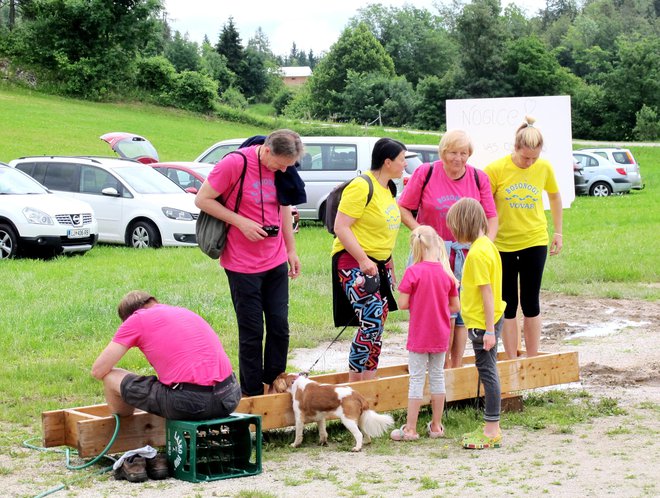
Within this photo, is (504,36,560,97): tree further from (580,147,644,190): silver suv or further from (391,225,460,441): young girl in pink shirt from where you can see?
(391,225,460,441): young girl in pink shirt

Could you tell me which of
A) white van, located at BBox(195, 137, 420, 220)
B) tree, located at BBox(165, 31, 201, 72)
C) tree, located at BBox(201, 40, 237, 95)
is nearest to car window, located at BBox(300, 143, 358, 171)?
white van, located at BBox(195, 137, 420, 220)

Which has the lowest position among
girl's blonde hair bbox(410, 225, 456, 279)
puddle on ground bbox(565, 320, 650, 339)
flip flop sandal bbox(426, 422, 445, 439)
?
puddle on ground bbox(565, 320, 650, 339)

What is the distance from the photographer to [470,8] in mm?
76688

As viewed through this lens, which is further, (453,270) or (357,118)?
(357,118)

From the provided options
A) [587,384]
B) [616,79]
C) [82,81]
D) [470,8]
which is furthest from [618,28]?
[587,384]

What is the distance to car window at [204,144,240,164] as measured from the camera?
79.0ft

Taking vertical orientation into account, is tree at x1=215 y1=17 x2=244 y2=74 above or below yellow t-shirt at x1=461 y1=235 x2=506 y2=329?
above

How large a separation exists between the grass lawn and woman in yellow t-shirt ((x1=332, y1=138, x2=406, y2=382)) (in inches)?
84.2

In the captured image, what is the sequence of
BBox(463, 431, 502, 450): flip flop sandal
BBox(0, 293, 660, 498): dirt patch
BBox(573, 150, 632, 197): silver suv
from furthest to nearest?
1. BBox(573, 150, 632, 197): silver suv
2. BBox(463, 431, 502, 450): flip flop sandal
3. BBox(0, 293, 660, 498): dirt patch

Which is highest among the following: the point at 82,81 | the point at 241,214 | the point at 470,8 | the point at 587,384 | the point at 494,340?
the point at 470,8

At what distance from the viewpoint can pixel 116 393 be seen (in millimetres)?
6137

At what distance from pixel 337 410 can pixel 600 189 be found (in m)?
28.8

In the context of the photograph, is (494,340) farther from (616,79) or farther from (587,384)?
(616,79)

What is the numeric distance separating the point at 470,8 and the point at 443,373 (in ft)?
239
